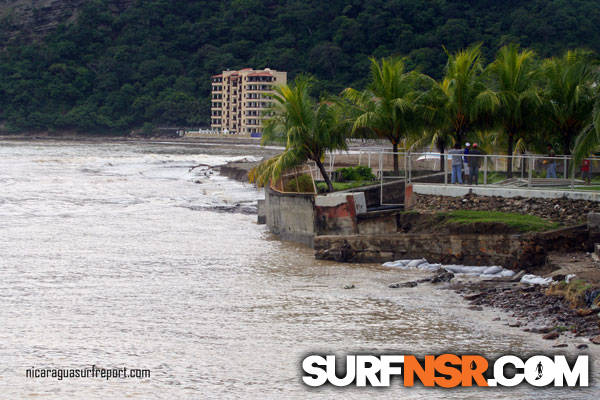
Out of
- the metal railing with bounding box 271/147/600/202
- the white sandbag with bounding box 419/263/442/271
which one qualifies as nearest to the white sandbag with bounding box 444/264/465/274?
the white sandbag with bounding box 419/263/442/271

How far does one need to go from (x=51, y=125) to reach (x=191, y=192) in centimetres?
14165

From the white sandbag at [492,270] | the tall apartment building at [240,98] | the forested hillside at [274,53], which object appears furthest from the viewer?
the tall apartment building at [240,98]

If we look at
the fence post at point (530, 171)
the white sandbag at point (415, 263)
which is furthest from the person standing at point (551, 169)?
the white sandbag at point (415, 263)

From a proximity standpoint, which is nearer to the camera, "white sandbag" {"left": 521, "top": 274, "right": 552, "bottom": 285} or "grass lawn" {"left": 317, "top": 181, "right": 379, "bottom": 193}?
"white sandbag" {"left": 521, "top": 274, "right": 552, "bottom": 285}

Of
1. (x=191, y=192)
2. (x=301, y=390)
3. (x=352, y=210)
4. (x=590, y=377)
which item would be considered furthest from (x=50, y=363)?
(x=191, y=192)

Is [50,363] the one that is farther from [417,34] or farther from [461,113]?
[417,34]

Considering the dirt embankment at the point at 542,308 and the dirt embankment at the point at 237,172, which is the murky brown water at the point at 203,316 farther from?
the dirt embankment at the point at 237,172

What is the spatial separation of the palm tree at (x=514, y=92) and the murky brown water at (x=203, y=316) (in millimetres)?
8577

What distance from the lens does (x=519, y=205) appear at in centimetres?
2069

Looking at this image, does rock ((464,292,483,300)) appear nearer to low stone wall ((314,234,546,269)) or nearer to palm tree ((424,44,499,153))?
low stone wall ((314,234,546,269))

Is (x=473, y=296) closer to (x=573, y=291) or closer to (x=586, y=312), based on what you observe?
(x=573, y=291)

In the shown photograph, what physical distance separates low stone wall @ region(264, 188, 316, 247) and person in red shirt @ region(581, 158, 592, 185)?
26.0 feet

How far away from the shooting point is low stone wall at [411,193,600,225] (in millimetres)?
19641

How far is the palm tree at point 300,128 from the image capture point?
83.6 ft
